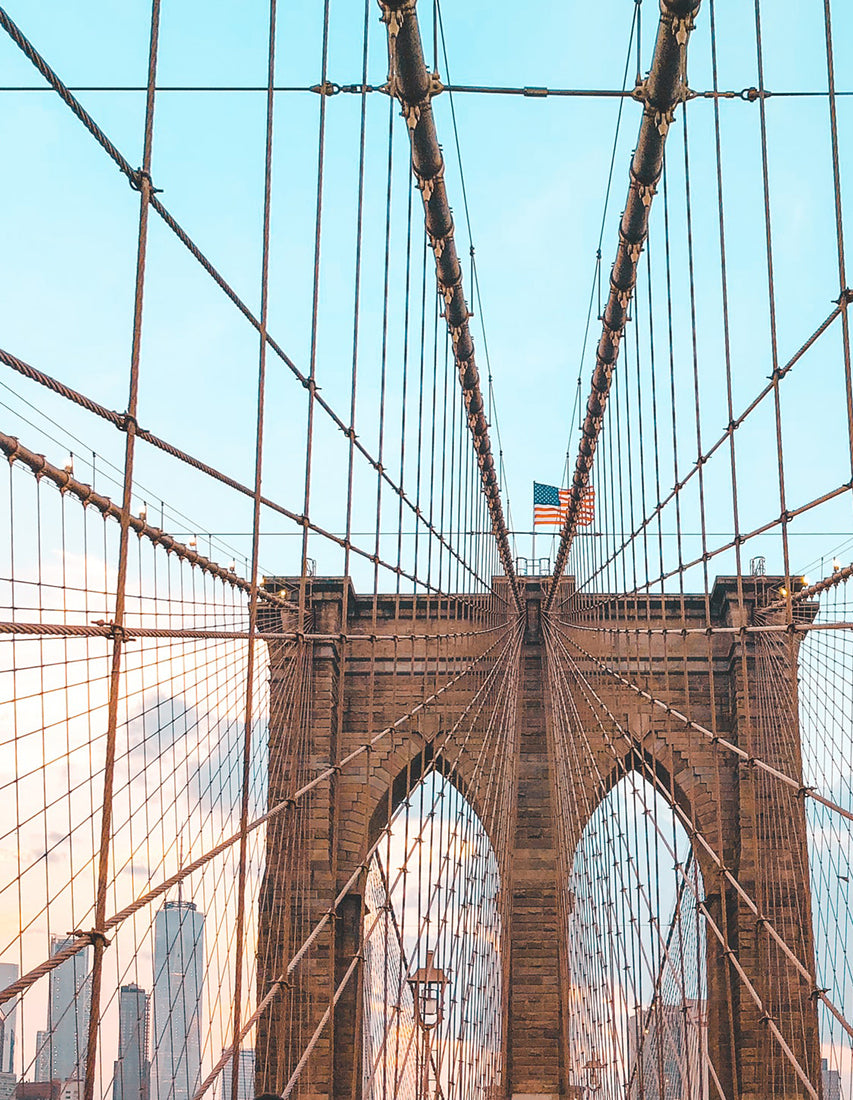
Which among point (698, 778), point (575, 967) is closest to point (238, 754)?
point (575, 967)

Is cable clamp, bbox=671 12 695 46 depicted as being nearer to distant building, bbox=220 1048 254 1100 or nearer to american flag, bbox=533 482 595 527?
distant building, bbox=220 1048 254 1100

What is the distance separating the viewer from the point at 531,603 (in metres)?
19.2

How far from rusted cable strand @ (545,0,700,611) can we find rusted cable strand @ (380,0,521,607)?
0.83m

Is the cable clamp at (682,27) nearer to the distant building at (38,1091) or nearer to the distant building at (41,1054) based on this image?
the distant building at (41,1054)

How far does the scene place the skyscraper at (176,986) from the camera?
29.0 feet

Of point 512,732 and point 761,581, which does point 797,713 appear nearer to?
point 761,581

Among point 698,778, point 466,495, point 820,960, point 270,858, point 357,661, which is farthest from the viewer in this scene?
point 820,960

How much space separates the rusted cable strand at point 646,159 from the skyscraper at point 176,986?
142 inches

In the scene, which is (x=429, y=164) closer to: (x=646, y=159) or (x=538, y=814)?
(x=646, y=159)

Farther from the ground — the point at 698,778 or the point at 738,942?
the point at 698,778

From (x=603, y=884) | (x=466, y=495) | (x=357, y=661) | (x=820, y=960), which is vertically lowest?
(x=820, y=960)

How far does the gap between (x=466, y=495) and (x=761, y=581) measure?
4.18 m

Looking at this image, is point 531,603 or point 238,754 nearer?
point 238,754

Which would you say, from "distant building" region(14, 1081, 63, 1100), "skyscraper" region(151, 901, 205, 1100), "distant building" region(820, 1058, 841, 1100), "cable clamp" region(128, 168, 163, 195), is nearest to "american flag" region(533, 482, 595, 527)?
"skyscraper" region(151, 901, 205, 1100)
